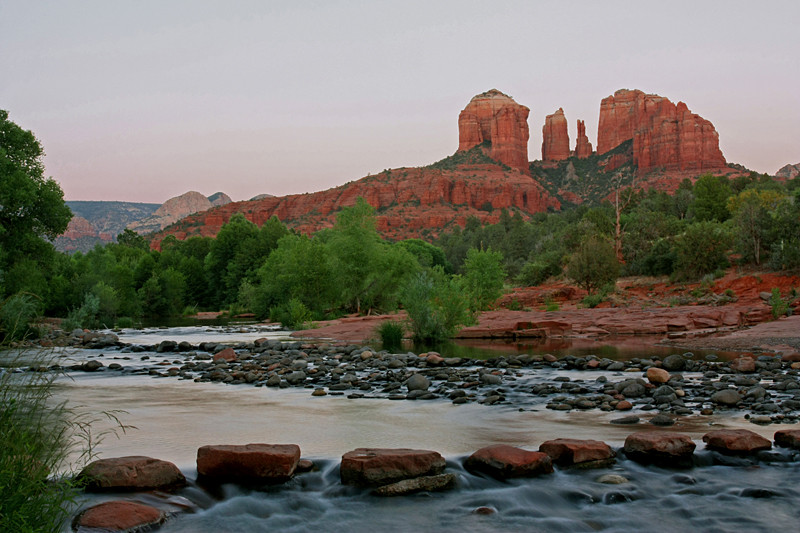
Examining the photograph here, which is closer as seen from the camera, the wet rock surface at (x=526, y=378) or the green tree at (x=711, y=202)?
the wet rock surface at (x=526, y=378)

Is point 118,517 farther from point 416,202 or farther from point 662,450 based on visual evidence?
point 416,202

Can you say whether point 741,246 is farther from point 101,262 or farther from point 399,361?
point 101,262

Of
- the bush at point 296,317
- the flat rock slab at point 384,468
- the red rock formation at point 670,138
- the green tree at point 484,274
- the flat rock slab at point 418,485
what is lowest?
the bush at point 296,317

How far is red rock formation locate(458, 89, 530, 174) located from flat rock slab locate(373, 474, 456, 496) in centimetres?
16109

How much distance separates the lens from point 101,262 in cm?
4172

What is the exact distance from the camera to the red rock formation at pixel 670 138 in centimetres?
13112

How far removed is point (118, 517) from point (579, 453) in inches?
175

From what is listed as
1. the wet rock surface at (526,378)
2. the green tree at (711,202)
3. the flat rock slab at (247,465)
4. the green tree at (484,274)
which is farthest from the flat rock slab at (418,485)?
the green tree at (711,202)

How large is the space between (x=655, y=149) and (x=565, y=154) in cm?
4612

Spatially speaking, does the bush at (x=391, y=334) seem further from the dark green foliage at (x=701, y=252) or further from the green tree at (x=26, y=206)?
the dark green foliage at (x=701, y=252)

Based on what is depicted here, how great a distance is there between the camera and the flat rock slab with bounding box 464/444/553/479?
19.8ft

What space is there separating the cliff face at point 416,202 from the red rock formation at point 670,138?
24206mm

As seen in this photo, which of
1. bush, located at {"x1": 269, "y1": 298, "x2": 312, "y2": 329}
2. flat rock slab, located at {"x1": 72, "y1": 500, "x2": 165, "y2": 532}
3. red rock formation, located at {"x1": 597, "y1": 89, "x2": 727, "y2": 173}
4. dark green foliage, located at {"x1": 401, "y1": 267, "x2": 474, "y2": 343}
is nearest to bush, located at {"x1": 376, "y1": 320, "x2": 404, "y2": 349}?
dark green foliage, located at {"x1": 401, "y1": 267, "x2": 474, "y2": 343}

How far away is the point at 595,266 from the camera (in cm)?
3688
